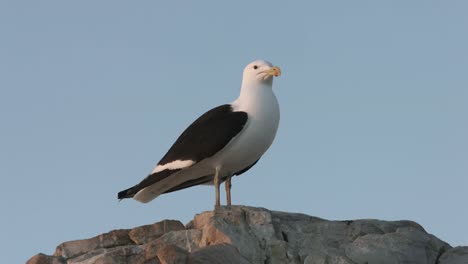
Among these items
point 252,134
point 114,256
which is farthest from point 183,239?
point 252,134

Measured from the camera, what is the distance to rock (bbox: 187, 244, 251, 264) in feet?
48.0

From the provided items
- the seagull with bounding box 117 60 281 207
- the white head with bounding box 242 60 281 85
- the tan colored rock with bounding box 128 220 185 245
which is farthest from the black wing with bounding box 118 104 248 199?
the tan colored rock with bounding box 128 220 185 245

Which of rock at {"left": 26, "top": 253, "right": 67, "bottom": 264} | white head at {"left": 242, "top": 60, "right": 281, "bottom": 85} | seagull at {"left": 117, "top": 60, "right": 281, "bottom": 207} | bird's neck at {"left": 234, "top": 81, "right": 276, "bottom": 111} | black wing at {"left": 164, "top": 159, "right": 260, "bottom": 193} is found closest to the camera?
rock at {"left": 26, "top": 253, "right": 67, "bottom": 264}

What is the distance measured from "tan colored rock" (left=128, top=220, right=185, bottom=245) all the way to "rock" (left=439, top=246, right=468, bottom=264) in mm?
4988

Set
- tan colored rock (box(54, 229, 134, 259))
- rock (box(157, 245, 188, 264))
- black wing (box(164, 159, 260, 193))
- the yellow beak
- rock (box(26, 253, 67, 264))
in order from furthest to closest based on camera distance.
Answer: black wing (box(164, 159, 260, 193)) → the yellow beak → tan colored rock (box(54, 229, 134, 259)) → rock (box(26, 253, 67, 264)) → rock (box(157, 245, 188, 264))

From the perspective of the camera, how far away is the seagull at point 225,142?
17562 millimetres

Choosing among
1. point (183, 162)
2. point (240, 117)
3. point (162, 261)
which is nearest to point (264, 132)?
point (240, 117)

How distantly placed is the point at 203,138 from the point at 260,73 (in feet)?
6.06

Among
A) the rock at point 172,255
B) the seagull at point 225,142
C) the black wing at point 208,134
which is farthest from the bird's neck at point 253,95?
the rock at point 172,255

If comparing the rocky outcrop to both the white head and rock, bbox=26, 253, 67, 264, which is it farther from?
the white head

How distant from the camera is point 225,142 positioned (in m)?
17.4

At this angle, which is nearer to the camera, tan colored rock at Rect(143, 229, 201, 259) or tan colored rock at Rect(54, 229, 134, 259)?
tan colored rock at Rect(143, 229, 201, 259)

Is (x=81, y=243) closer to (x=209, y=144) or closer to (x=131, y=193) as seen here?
(x=131, y=193)

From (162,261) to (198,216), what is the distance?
8.65 ft
